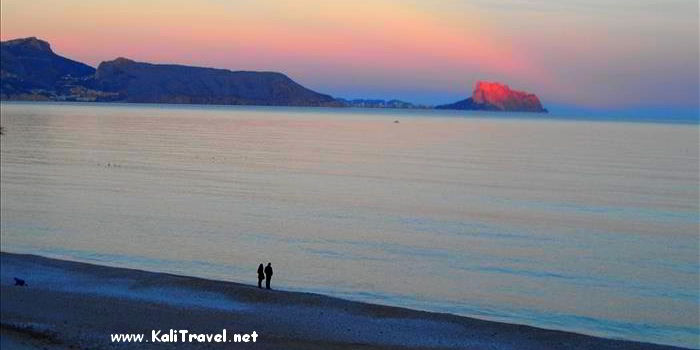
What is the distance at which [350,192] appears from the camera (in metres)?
46.8

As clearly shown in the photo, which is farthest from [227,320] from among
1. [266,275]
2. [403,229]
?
[403,229]

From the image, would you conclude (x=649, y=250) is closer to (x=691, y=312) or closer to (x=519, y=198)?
(x=691, y=312)

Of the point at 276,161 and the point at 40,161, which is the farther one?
the point at 276,161

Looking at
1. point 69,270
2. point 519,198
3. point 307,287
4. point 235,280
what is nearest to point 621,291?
point 307,287

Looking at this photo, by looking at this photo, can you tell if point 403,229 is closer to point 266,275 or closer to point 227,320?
point 266,275

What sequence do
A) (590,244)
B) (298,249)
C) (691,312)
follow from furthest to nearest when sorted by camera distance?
(590,244), (298,249), (691,312)

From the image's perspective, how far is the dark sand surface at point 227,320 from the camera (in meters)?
16.5

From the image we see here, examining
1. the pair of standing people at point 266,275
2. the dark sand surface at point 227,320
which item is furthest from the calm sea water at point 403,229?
the dark sand surface at point 227,320

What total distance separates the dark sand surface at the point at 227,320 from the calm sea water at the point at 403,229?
1.81 metres

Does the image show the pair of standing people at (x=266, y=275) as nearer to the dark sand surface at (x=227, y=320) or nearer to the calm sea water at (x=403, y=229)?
the dark sand surface at (x=227, y=320)

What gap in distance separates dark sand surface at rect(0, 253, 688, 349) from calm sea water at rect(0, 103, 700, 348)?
181 cm

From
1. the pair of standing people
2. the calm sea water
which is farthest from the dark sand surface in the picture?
the calm sea water

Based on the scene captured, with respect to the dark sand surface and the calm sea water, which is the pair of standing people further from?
the calm sea water

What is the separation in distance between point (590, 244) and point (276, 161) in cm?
3771
